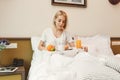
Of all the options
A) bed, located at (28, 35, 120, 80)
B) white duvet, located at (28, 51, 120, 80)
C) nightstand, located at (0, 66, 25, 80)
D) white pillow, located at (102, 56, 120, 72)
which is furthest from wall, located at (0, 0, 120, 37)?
white pillow, located at (102, 56, 120, 72)

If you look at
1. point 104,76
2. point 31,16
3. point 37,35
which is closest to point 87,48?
point 37,35

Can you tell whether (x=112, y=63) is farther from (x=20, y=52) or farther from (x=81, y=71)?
(x=20, y=52)

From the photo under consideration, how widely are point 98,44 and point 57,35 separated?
0.63 meters

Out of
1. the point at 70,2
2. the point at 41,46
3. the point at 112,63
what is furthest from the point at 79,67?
the point at 70,2

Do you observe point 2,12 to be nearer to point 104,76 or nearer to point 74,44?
point 74,44

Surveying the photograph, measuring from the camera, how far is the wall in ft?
7.64

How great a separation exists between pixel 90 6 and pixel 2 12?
50.8 inches

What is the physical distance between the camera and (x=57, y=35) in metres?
2.32

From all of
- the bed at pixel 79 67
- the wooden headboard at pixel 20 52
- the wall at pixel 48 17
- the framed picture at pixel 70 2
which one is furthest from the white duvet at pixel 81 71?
the framed picture at pixel 70 2

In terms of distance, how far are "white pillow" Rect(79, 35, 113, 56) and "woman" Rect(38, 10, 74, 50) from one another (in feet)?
0.92

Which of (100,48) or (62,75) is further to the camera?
(100,48)

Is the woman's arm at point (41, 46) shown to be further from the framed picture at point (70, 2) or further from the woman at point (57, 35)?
the framed picture at point (70, 2)

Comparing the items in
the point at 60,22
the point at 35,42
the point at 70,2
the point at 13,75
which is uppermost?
the point at 70,2

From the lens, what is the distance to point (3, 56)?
7.45ft
